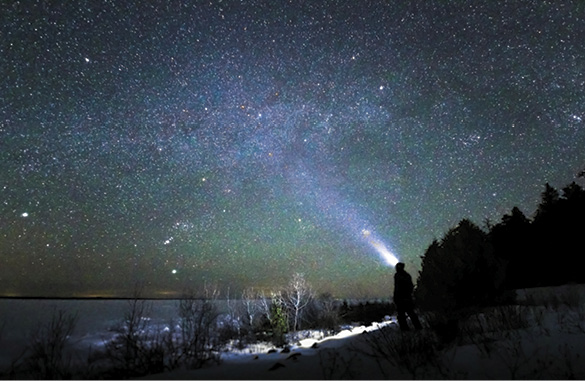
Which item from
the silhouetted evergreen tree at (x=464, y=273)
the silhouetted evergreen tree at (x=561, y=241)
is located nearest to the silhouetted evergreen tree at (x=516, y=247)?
the silhouetted evergreen tree at (x=561, y=241)

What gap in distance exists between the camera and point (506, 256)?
32.2 m

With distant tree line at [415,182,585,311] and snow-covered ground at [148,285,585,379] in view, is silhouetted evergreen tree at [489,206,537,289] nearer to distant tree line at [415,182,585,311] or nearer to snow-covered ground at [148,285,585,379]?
distant tree line at [415,182,585,311]

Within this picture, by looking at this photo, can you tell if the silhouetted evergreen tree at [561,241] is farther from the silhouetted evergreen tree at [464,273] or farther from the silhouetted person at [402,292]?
the silhouetted person at [402,292]

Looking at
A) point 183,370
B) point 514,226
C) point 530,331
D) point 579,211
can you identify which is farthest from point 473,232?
point 514,226

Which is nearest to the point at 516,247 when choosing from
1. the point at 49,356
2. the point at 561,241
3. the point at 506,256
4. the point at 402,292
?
the point at 506,256

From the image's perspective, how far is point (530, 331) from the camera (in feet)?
21.2

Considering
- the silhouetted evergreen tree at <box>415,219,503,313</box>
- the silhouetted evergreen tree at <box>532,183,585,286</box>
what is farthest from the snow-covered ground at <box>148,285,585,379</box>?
the silhouetted evergreen tree at <box>532,183,585,286</box>

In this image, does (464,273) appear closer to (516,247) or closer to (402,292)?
(402,292)

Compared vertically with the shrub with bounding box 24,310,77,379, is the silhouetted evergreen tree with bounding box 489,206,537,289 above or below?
above

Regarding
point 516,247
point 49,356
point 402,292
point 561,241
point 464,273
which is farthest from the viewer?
point 516,247

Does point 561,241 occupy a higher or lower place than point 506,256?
higher

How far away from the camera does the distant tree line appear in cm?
1418

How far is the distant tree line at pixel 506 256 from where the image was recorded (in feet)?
46.5

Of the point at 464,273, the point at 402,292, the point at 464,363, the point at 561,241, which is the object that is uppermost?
the point at 561,241
